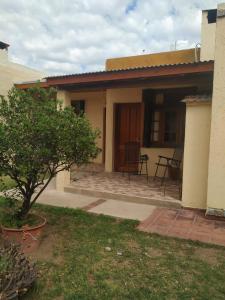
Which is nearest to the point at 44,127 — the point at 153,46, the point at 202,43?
the point at 202,43

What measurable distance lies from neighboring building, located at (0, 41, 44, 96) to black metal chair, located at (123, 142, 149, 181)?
5.86 m

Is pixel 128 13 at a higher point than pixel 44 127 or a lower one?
higher

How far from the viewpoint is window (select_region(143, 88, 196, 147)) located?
805 centimetres

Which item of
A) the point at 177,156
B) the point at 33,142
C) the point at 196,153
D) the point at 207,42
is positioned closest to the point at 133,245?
the point at 33,142

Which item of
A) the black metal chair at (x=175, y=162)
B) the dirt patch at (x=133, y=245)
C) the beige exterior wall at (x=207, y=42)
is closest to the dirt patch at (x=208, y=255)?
the dirt patch at (x=133, y=245)

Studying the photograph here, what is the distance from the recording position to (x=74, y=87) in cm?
693

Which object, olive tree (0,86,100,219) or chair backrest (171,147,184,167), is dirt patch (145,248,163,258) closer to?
olive tree (0,86,100,219)

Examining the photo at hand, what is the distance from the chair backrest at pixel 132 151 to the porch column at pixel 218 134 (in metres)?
3.81

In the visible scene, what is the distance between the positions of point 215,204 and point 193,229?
82 cm

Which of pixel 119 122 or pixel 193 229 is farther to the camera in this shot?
pixel 119 122

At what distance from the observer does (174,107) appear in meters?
8.08

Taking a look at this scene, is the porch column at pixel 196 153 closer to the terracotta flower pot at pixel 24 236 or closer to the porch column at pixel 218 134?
the porch column at pixel 218 134

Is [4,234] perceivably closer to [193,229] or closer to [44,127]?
[44,127]

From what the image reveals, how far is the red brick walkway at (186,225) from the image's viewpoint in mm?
4266
